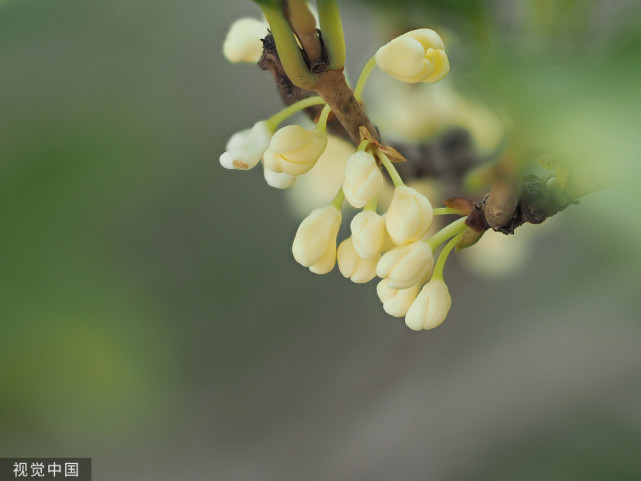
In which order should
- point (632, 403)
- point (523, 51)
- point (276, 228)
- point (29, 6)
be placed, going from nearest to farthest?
point (523, 51)
point (29, 6)
point (632, 403)
point (276, 228)

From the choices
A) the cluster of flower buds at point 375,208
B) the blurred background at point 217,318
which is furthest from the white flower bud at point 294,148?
the blurred background at point 217,318

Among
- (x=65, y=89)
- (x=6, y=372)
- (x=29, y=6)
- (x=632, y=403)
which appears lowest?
(x=632, y=403)

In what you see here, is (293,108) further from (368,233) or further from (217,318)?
(217,318)

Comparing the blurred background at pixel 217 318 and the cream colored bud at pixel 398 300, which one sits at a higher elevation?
the blurred background at pixel 217 318

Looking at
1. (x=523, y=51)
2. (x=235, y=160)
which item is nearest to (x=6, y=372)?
(x=235, y=160)

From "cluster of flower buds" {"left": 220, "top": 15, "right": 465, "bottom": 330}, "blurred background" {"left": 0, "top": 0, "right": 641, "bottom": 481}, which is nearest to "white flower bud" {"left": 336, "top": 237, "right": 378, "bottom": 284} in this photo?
"cluster of flower buds" {"left": 220, "top": 15, "right": 465, "bottom": 330}

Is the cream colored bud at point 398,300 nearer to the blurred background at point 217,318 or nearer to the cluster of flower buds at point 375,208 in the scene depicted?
the cluster of flower buds at point 375,208

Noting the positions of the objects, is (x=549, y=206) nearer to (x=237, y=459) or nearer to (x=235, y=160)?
(x=235, y=160)

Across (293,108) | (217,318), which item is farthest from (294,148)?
(217,318)
